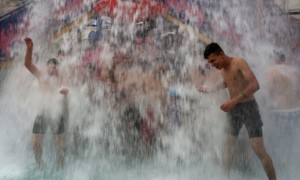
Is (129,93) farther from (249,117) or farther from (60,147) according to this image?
(249,117)

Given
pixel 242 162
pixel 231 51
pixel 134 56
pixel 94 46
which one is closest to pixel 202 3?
pixel 231 51

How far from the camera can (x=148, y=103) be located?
386 cm

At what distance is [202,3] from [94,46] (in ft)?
4.63

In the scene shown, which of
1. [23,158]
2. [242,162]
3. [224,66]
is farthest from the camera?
[23,158]

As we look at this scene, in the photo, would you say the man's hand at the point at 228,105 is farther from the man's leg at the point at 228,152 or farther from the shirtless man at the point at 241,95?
the man's leg at the point at 228,152

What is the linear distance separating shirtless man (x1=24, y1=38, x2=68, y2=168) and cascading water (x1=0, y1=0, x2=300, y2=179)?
0.07 metres

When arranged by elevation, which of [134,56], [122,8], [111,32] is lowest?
[134,56]

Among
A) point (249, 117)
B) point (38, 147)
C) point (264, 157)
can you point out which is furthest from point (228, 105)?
point (38, 147)

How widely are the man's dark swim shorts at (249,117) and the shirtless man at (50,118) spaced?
1.69 m

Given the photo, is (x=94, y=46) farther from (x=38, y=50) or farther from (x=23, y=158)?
(x=23, y=158)

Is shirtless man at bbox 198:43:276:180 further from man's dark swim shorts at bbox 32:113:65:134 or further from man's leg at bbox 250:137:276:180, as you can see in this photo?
man's dark swim shorts at bbox 32:113:65:134

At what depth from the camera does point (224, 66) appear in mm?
3125

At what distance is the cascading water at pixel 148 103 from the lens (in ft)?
11.7

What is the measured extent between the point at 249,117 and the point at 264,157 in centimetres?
36
